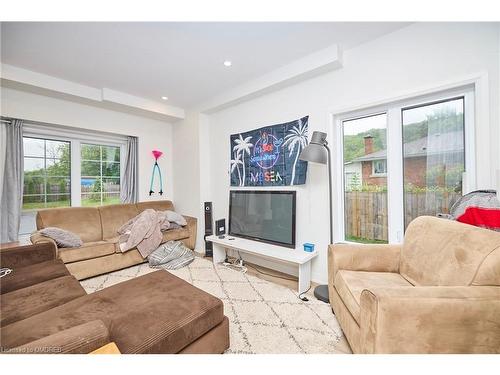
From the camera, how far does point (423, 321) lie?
0.98m

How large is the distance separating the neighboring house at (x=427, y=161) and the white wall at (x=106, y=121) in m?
3.35

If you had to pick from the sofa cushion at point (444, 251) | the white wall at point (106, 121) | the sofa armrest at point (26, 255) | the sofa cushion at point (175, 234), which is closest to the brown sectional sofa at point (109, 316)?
the sofa armrest at point (26, 255)

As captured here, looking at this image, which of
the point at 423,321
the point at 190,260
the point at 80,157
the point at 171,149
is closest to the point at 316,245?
the point at 423,321

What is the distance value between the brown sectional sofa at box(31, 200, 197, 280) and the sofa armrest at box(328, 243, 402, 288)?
2421 mm

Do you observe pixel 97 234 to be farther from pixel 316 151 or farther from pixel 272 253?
pixel 316 151

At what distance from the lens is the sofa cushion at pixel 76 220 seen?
2.64 m

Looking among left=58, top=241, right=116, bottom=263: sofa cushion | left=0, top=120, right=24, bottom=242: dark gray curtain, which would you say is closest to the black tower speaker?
left=58, top=241, right=116, bottom=263: sofa cushion

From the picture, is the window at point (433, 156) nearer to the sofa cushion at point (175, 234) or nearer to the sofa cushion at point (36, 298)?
the sofa cushion at point (36, 298)

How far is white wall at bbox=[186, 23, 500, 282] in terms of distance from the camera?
1.47m

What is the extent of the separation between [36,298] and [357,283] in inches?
82.1

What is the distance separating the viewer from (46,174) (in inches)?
118
